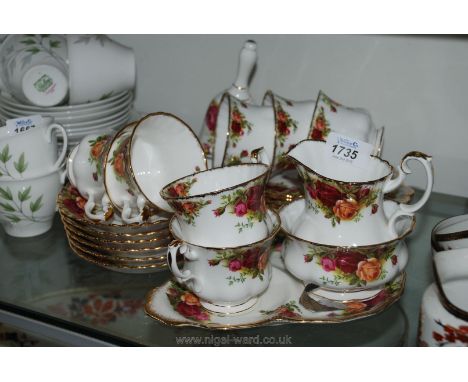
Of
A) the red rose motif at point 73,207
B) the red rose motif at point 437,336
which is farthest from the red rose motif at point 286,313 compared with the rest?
the red rose motif at point 73,207

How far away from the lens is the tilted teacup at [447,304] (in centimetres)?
92

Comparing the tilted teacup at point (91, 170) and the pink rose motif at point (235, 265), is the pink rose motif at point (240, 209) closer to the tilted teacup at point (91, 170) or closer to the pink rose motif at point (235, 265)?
the pink rose motif at point (235, 265)

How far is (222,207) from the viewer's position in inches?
39.6

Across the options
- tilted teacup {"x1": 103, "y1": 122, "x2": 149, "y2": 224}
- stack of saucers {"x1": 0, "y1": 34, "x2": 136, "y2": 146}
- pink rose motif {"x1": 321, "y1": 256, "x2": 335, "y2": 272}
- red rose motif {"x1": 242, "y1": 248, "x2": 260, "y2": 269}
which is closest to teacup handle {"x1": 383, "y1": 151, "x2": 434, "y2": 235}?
pink rose motif {"x1": 321, "y1": 256, "x2": 335, "y2": 272}

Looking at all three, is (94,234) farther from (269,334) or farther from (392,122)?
(392,122)

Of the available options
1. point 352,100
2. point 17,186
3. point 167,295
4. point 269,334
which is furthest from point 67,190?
point 352,100

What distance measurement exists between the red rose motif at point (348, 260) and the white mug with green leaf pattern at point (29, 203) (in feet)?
1.87

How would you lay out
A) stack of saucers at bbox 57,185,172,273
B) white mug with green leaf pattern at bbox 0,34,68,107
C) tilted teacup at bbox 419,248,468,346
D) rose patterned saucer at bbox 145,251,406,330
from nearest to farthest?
tilted teacup at bbox 419,248,468,346
rose patterned saucer at bbox 145,251,406,330
stack of saucers at bbox 57,185,172,273
white mug with green leaf pattern at bbox 0,34,68,107

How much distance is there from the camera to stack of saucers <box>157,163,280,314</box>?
3.29ft

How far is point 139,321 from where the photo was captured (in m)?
1.08

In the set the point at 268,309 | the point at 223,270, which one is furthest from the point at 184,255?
the point at 268,309

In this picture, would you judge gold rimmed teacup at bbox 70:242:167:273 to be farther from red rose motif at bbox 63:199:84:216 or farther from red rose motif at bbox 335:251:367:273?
red rose motif at bbox 335:251:367:273

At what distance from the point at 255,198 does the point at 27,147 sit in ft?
1.49

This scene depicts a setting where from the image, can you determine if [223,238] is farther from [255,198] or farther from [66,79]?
[66,79]
